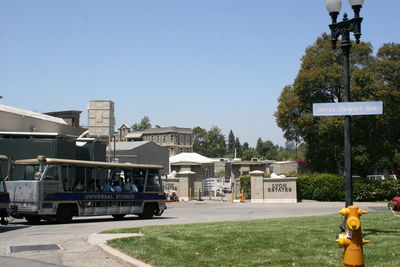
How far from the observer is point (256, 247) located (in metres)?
10.3

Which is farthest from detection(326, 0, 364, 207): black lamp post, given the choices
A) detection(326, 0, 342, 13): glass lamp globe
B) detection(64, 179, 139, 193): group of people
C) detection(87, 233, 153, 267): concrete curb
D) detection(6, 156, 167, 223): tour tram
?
detection(64, 179, 139, 193): group of people

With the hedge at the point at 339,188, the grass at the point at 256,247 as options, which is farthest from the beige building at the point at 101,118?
A: the grass at the point at 256,247

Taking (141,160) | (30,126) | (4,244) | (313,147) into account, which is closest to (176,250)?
(4,244)

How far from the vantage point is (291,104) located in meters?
42.3

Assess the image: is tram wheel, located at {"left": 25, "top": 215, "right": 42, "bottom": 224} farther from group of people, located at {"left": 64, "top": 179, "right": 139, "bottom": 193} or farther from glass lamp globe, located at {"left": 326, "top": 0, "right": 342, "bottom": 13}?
glass lamp globe, located at {"left": 326, "top": 0, "right": 342, "bottom": 13}

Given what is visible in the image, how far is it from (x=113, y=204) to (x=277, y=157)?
151718 mm

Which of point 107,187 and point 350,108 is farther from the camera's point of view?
point 107,187

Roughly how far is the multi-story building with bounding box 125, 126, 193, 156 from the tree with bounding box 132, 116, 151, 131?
1812cm

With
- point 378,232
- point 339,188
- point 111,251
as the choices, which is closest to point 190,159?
point 339,188

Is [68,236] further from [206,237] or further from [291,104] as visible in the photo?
[291,104]

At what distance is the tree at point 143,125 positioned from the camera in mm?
165750

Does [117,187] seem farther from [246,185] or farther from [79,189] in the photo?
[246,185]

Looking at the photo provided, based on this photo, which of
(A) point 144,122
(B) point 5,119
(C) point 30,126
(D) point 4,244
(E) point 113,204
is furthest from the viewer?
(A) point 144,122

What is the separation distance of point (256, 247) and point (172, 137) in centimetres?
13372
